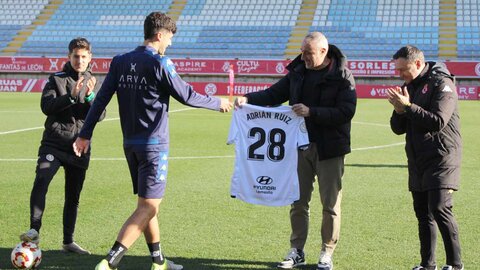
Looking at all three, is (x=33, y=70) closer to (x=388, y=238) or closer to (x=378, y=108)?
(x=378, y=108)

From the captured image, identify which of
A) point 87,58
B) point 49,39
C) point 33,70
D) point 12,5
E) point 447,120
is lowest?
point 447,120

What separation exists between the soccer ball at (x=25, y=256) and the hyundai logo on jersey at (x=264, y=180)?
1990 millimetres

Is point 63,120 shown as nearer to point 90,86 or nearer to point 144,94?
point 90,86

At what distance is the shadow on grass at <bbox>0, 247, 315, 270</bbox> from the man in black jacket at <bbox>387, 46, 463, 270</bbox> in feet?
4.01

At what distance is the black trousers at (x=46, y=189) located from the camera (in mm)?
6512

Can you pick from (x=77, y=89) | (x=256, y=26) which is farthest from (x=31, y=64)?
(x=77, y=89)

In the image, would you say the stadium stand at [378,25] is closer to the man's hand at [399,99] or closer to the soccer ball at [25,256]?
the man's hand at [399,99]

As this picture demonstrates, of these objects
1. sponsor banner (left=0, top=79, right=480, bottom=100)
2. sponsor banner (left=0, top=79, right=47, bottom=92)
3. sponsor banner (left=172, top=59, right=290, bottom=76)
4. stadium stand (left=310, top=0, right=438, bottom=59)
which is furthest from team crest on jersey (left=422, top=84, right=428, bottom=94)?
stadium stand (left=310, top=0, right=438, bottom=59)

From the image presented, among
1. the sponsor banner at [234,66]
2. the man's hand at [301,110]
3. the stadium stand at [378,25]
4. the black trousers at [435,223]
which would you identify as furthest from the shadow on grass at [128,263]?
the stadium stand at [378,25]

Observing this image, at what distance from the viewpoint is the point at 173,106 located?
1121 inches

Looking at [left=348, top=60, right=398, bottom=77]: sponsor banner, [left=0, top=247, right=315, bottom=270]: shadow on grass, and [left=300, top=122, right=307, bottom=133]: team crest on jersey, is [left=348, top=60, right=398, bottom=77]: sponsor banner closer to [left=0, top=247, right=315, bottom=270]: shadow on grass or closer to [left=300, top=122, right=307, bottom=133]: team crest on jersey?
[left=300, top=122, right=307, bottom=133]: team crest on jersey

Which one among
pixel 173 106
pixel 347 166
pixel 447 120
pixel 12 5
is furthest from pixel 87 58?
pixel 12 5

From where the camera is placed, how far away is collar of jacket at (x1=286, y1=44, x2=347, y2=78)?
6117 millimetres

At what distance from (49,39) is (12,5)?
6.20 metres
